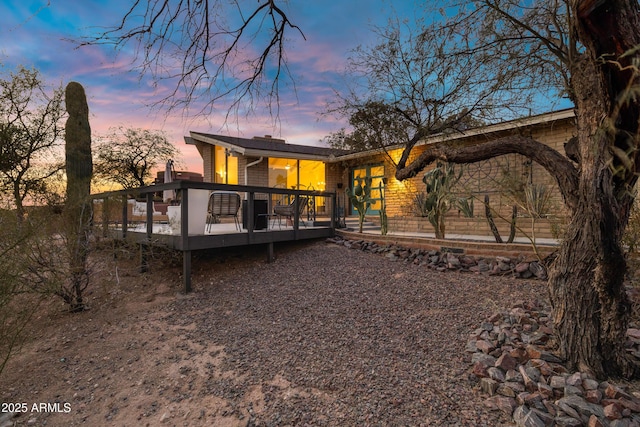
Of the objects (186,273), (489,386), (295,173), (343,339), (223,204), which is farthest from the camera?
(295,173)

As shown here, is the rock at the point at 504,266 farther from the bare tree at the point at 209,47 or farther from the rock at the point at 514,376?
the bare tree at the point at 209,47

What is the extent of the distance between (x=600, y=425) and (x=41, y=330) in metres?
5.99

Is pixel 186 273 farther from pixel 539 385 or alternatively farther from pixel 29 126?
pixel 29 126

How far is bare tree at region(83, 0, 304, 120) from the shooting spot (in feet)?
7.81

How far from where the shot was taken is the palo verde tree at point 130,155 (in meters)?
15.6

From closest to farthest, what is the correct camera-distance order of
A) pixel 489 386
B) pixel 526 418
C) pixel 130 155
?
pixel 526 418, pixel 489 386, pixel 130 155

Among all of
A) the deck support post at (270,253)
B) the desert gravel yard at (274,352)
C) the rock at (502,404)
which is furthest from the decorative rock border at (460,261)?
the rock at (502,404)

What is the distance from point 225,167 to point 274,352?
10982 mm

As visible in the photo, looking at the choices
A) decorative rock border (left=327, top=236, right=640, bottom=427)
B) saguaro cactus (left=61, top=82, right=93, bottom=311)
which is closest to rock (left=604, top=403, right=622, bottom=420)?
decorative rock border (left=327, top=236, right=640, bottom=427)

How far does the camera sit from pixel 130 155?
16.2 meters

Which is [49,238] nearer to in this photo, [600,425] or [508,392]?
[508,392]

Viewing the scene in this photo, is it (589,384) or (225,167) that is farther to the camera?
(225,167)

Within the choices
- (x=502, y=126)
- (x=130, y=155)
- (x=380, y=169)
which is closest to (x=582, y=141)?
(x=502, y=126)

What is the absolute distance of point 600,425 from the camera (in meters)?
2.02
